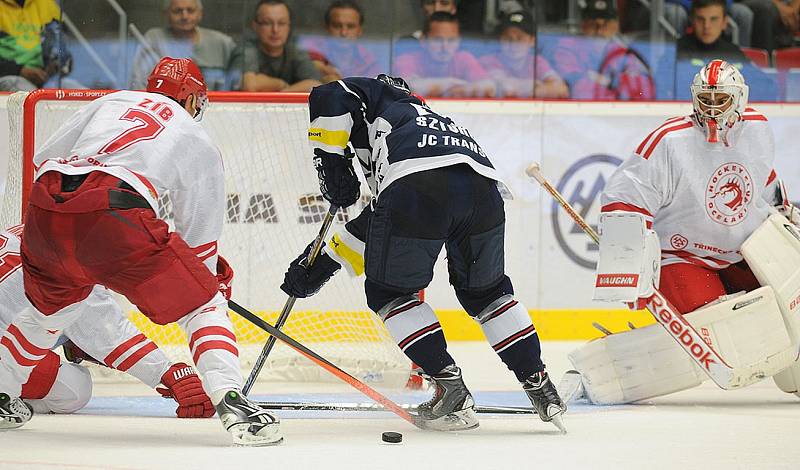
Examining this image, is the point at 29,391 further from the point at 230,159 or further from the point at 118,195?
the point at 230,159

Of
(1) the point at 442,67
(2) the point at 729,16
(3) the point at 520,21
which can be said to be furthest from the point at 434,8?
(2) the point at 729,16

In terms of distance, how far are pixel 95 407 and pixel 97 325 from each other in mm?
311

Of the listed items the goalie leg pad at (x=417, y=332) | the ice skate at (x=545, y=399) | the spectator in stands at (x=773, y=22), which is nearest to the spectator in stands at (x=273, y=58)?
the spectator in stands at (x=773, y=22)

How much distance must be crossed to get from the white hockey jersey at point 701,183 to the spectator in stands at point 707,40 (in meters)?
2.11

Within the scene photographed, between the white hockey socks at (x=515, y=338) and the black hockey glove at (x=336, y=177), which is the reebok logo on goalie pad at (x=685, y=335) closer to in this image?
the white hockey socks at (x=515, y=338)

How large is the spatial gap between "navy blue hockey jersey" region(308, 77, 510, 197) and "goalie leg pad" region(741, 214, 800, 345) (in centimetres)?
107

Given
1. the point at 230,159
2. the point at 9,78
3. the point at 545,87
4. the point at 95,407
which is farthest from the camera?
the point at 545,87

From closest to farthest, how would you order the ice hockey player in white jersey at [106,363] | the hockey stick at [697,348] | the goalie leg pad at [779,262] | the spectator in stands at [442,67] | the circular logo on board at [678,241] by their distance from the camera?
the ice hockey player in white jersey at [106,363] < the hockey stick at [697,348] < the goalie leg pad at [779,262] < the circular logo on board at [678,241] < the spectator in stands at [442,67]

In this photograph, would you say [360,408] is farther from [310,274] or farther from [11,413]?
[11,413]

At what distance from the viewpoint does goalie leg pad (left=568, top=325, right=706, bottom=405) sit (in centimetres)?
399

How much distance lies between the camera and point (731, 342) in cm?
394

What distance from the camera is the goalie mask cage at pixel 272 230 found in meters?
4.45

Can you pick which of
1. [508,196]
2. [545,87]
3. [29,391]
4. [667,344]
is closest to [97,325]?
[29,391]

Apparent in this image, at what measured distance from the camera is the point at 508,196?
3.43 meters
